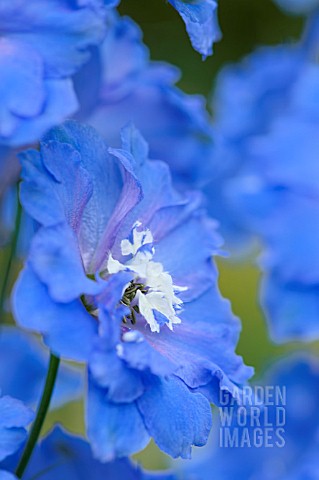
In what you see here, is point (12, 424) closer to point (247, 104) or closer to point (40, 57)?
point (40, 57)

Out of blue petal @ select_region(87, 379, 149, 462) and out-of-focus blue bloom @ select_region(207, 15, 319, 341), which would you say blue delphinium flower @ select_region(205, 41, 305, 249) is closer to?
out-of-focus blue bloom @ select_region(207, 15, 319, 341)

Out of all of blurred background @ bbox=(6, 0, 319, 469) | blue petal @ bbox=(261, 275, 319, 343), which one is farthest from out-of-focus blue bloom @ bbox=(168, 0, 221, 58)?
blurred background @ bbox=(6, 0, 319, 469)

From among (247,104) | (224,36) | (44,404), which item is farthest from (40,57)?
(224,36)

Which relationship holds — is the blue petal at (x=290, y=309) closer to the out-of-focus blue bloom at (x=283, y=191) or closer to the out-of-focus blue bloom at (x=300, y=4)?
the out-of-focus blue bloom at (x=283, y=191)

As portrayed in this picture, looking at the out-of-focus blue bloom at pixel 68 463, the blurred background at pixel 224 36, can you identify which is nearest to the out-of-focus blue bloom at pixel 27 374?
the out-of-focus blue bloom at pixel 68 463

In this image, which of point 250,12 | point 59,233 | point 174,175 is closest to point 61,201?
point 59,233

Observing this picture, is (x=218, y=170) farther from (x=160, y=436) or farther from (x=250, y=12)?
(x=250, y=12)
